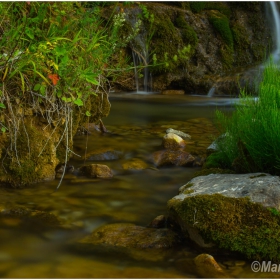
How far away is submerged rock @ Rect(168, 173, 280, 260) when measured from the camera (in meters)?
2.65

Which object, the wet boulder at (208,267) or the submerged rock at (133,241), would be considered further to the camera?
the submerged rock at (133,241)

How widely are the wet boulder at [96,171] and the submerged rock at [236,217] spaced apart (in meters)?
1.31

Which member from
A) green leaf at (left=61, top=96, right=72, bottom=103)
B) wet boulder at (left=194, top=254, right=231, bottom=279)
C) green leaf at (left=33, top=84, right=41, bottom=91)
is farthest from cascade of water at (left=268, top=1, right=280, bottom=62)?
wet boulder at (left=194, top=254, right=231, bottom=279)

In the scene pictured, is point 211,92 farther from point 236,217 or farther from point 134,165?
point 236,217

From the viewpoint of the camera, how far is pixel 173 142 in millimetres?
5508

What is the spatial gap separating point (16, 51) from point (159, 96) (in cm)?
815

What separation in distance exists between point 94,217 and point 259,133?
4.69 feet

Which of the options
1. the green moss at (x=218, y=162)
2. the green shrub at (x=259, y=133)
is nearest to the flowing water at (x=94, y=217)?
the green moss at (x=218, y=162)

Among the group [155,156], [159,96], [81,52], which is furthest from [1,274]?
[159,96]

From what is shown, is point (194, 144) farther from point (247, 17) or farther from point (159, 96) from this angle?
point (247, 17)

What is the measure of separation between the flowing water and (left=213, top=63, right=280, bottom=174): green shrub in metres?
0.70

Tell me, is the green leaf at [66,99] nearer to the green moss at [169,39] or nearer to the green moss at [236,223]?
the green moss at [236,223]

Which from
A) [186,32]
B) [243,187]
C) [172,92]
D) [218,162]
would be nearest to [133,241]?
[243,187]

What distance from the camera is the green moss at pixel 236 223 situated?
264 centimetres
